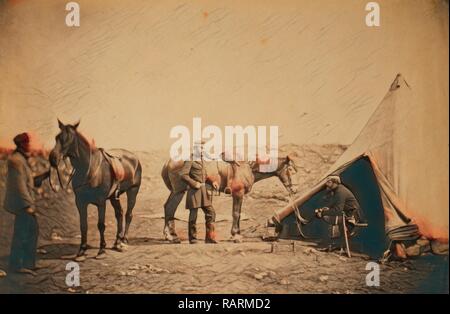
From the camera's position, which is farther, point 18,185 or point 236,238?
point 236,238

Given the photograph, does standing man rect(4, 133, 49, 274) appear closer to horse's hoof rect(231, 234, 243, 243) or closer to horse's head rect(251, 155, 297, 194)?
horse's hoof rect(231, 234, 243, 243)

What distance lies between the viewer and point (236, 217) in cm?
823

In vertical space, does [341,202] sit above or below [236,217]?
above

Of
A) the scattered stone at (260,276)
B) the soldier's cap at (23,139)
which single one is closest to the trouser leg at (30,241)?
the soldier's cap at (23,139)

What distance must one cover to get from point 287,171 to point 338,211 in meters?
0.66

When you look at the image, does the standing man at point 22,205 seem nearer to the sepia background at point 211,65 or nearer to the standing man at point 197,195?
the sepia background at point 211,65

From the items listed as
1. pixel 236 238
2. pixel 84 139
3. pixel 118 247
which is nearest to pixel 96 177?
pixel 84 139

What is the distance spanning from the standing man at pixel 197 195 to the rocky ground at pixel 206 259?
0.07 m

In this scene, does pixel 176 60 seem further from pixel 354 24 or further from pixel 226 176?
pixel 354 24

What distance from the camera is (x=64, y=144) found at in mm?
8117

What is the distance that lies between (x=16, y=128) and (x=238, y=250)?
101 inches

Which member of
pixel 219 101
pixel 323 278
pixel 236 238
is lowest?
pixel 323 278

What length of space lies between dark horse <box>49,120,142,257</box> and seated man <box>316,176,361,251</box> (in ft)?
6.43

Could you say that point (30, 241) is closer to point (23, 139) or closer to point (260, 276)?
point (23, 139)
